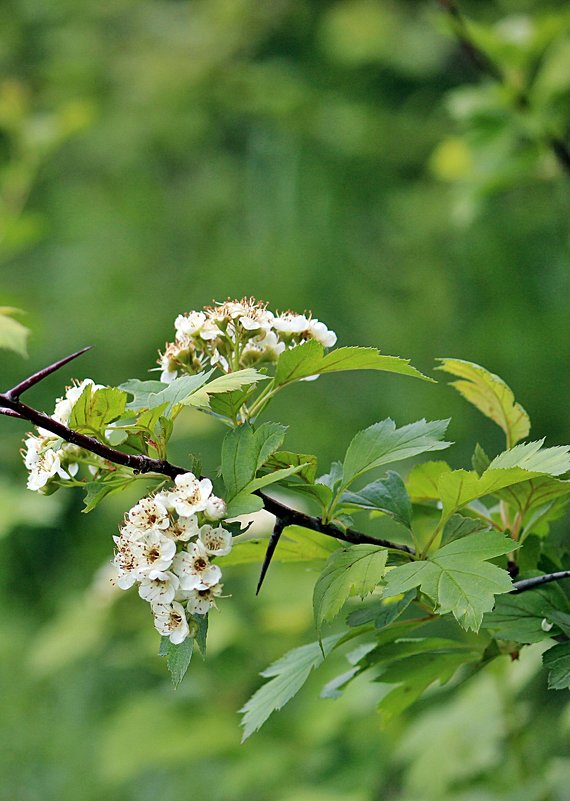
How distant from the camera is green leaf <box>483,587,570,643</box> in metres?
0.70

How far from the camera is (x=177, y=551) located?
2.12ft

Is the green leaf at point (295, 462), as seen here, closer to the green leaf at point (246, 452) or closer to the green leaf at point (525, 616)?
the green leaf at point (246, 452)

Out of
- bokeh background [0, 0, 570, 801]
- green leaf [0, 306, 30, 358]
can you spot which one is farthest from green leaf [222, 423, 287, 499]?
bokeh background [0, 0, 570, 801]

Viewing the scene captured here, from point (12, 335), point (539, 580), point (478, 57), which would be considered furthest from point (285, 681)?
point (478, 57)

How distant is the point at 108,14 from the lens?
3273mm

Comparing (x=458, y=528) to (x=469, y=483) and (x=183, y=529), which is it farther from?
(x=183, y=529)

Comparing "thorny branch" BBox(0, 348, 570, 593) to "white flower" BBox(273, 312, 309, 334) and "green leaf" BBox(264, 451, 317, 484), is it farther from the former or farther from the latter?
"white flower" BBox(273, 312, 309, 334)

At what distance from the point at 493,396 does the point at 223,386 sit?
232 millimetres

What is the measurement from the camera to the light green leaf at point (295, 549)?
0.75 meters

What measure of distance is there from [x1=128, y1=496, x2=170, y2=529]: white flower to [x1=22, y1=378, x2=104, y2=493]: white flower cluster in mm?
67

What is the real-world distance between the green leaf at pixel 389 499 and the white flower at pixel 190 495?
0.13 meters

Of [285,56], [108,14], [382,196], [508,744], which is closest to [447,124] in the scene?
[382,196]

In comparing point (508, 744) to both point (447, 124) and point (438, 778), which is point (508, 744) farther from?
point (447, 124)

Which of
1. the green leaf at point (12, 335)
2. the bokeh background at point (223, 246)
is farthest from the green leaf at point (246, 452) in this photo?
the bokeh background at point (223, 246)
